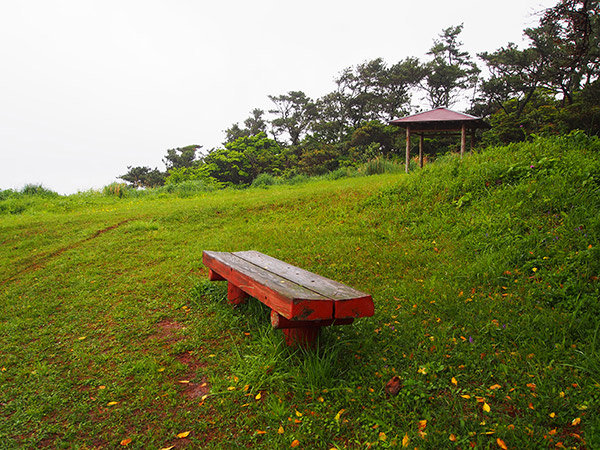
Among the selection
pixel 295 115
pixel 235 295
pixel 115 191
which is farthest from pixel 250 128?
pixel 235 295

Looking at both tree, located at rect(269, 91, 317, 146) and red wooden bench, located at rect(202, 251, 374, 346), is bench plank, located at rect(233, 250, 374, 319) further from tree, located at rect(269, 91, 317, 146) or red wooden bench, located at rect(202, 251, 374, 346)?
tree, located at rect(269, 91, 317, 146)

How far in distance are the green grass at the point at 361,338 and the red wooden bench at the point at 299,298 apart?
0.17 metres

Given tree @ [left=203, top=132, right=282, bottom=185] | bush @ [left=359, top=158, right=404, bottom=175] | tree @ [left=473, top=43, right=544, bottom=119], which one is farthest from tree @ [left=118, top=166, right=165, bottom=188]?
tree @ [left=473, top=43, right=544, bottom=119]

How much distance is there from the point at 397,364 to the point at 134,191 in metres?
12.6

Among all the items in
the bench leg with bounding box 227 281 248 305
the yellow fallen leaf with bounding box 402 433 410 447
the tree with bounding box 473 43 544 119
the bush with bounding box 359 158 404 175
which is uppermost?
the tree with bounding box 473 43 544 119

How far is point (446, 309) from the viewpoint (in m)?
2.82

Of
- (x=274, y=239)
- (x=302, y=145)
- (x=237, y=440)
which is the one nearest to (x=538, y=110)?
(x=302, y=145)

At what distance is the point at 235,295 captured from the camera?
3295 mm

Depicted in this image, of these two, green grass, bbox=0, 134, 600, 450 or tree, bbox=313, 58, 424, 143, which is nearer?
green grass, bbox=0, 134, 600, 450

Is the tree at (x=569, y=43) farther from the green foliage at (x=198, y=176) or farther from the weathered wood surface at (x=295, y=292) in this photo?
the green foliage at (x=198, y=176)

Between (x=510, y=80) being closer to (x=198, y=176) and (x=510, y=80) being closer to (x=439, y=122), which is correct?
(x=439, y=122)

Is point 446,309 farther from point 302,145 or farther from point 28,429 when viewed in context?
point 302,145

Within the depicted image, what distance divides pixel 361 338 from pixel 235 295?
1.27m

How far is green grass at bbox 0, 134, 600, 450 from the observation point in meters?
1.86
